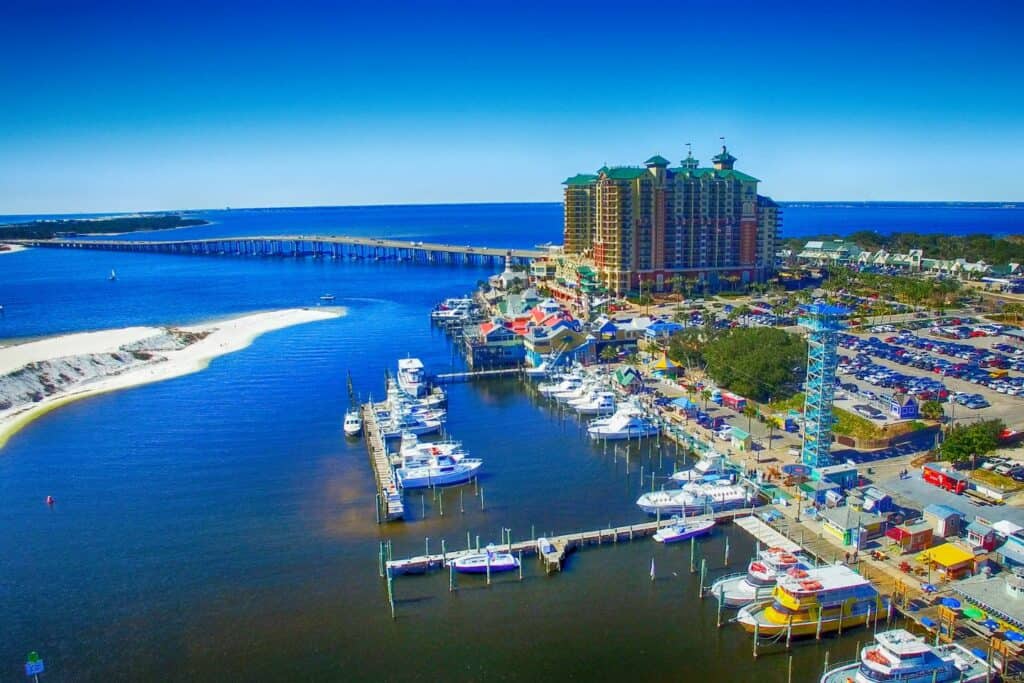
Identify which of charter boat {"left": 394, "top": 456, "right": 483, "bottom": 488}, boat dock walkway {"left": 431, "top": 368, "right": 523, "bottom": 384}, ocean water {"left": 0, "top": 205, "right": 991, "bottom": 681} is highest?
boat dock walkway {"left": 431, "top": 368, "right": 523, "bottom": 384}

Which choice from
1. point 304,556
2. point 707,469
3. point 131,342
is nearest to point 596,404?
point 707,469

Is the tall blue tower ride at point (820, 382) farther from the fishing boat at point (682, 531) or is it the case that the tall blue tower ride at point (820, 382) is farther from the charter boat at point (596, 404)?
the charter boat at point (596, 404)

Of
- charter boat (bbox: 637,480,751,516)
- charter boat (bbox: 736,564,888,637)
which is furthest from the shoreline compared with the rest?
charter boat (bbox: 736,564,888,637)

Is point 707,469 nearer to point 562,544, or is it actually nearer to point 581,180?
point 562,544

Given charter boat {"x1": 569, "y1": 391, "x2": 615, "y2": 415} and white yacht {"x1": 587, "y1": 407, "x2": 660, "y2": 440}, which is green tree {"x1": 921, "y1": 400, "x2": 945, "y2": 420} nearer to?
white yacht {"x1": 587, "y1": 407, "x2": 660, "y2": 440}

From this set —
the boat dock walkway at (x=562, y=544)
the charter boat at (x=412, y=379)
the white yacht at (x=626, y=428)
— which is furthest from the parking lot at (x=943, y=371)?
the charter boat at (x=412, y=379)
